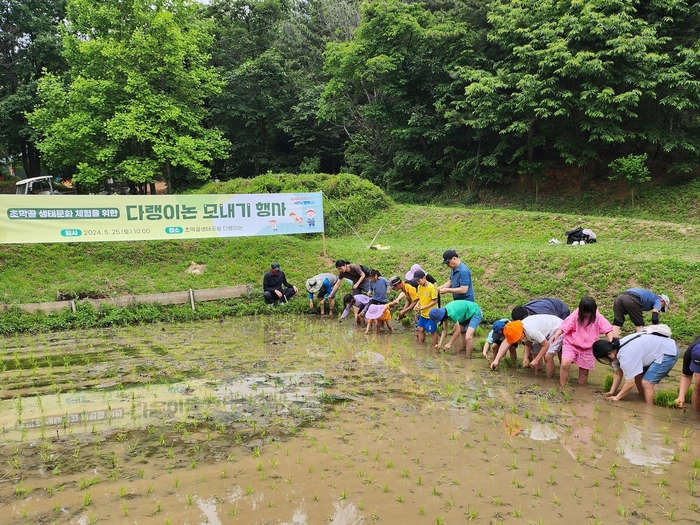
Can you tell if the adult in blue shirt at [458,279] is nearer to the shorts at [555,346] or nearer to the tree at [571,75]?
the shorts at [555,346]

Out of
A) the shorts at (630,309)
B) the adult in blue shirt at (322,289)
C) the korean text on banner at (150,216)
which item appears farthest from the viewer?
the adult in blue shirt at (322,289)

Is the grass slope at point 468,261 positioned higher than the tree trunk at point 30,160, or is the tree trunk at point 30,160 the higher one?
the tree trunk at point 30,160

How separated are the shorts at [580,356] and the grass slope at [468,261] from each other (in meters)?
3.39

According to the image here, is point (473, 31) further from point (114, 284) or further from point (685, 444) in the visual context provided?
point (685, 444)

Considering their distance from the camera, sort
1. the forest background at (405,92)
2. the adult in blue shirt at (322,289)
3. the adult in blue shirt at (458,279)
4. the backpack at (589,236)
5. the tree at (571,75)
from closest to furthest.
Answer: the adult in blue shirt at (458,279) < the adult in blue shirt at (322,289) < the backpack at (589,236) < the tree at (571,75) < the forest background at (405,92)

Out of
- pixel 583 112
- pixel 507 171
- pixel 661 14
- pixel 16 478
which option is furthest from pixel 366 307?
pixel 661 14

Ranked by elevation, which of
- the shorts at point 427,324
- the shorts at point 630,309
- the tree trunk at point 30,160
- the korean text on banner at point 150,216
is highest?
the tree trunk at point 30,160

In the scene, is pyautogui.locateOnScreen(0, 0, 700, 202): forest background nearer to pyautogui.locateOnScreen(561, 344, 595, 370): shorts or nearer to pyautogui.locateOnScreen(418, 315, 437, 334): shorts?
pyautogui.locateOnScreen(418, 315, 437, 334): shorts

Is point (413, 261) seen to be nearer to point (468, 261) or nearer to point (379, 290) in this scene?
point (468, 261)

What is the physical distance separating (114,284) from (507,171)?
1755cm

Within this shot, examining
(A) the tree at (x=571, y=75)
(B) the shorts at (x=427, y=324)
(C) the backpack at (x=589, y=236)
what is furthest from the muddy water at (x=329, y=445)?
(A) the tree at (x=571, y=75)

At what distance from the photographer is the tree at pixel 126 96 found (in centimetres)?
2042

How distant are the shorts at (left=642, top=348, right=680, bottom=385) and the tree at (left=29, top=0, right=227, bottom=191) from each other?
19632 mm

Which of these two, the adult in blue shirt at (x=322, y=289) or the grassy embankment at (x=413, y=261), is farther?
the adult in blue shirt at (x=322, y=289)
